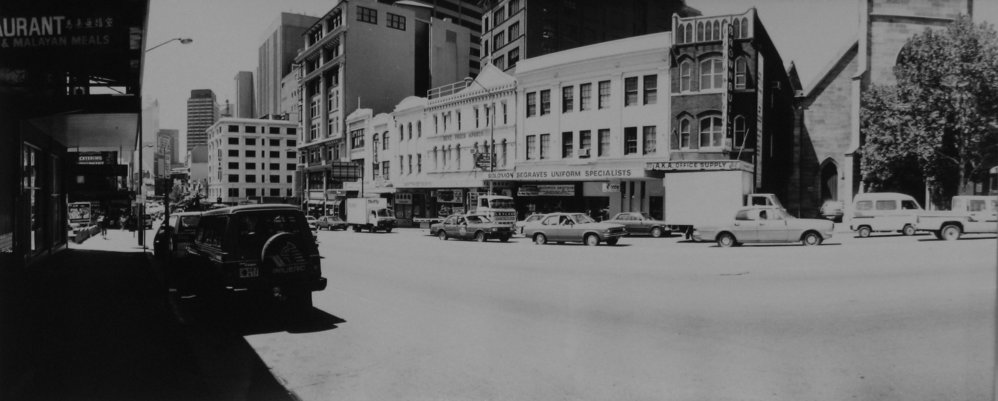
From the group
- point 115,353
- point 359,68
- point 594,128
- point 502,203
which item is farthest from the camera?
point 359,68

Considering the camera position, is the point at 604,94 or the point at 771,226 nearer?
the point at 771,226

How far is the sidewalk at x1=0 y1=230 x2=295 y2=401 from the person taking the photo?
18.2 ft

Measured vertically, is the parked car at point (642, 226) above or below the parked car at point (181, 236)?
below

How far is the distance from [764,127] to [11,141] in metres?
31.2

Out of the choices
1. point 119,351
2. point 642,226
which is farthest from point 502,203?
point 119,351

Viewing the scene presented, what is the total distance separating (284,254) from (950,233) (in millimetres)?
21637

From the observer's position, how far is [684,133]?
31.8 metres

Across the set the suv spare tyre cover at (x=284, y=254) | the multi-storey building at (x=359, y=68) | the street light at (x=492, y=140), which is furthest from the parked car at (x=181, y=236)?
the multi-storey building at (x=359, y=68)

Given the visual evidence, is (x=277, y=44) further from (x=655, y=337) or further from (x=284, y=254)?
(x=655, y=337)

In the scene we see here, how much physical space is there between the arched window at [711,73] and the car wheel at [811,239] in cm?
1331

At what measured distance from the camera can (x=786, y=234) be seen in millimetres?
20422

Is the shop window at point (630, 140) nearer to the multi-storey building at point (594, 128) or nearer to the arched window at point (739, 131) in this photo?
the multi-storey building at point (594, 128)

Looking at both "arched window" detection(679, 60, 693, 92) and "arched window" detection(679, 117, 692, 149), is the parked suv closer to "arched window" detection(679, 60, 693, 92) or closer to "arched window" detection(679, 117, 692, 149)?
"arched window" detection(679, 117, 692, 149)

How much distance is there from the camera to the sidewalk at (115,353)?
18.2ft
